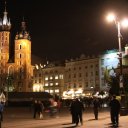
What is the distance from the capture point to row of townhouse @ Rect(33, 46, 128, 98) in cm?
10619

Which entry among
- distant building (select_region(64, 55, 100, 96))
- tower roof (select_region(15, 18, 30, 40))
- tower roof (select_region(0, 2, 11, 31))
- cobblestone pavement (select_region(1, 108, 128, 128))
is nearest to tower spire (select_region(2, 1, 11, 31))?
tower roof (select_region(0, 2, 11, 31))

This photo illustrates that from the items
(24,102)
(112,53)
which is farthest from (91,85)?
(24,102)

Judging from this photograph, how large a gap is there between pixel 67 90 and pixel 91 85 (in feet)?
35.6

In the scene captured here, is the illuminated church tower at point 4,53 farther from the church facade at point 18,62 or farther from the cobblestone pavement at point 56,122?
the cobblestone pavement at point 56,122

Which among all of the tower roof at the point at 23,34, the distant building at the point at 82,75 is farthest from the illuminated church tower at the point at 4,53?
the distant building at the point at 82,75

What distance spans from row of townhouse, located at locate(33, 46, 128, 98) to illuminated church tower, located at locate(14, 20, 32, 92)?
19.2 ft

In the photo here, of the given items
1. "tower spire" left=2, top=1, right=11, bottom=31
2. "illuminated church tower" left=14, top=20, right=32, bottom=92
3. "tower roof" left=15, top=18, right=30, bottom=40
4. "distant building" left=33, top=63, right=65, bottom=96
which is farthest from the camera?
"tower spire" left=2, top=1, right=11, bottom=31

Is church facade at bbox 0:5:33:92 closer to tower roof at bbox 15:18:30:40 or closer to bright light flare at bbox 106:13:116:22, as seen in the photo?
tower roof at bbox 15:18:30:40

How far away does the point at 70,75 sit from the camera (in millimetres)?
117625

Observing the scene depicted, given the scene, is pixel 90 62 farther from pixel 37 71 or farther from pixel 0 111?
pixel 0 111

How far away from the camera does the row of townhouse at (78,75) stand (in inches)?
4181

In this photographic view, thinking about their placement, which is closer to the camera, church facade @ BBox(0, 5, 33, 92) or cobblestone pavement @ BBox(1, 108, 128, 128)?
cobblestone pavement @ BBox(1, 108, 128, 128)

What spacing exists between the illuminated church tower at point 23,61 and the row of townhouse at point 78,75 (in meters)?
5.85

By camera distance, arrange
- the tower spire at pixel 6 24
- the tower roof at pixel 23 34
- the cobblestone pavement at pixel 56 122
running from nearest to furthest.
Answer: the cobblestone pavement at pixel 56 122 < the tower roof at pixel 23 34 < the tower spire at pixel 6 24
